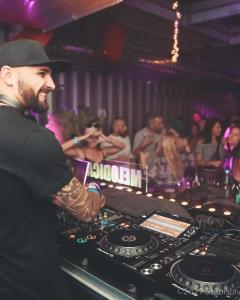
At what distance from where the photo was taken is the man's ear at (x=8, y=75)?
4.02 feet

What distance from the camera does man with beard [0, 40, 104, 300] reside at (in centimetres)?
111

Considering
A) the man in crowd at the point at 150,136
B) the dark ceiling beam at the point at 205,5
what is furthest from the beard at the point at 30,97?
the man in crowd at the point at 150,136

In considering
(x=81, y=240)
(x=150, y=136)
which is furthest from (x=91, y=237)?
(x=150, y=136)

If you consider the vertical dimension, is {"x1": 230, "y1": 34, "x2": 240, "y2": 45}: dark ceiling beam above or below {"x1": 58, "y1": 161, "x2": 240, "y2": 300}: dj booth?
above

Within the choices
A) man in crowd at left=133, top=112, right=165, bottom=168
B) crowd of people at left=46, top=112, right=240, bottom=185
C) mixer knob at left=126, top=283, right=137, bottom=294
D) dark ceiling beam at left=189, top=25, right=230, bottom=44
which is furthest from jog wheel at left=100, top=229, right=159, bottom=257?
dark ceiling beam at left=189, top=25, right=230, bottom=44

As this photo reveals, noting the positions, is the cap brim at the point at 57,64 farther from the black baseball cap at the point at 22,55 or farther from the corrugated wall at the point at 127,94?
the corrugated wall at the point at 127,94

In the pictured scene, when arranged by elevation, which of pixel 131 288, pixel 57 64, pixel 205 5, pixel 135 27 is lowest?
pixel 131 288

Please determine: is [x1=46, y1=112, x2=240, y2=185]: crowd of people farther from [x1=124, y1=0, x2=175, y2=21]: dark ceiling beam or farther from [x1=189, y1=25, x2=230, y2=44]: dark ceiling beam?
[x1=124, y1=0, x2=175, y2=21]: dark ceiling beam

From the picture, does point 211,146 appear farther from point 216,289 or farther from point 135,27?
point 216,289

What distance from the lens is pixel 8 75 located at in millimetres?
1229

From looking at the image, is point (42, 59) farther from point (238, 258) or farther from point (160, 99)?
point (160, 99)

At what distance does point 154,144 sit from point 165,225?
11.2 feet

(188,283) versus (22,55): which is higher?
(22,55)

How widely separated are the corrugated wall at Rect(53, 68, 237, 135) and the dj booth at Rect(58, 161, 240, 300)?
362 centimetres
